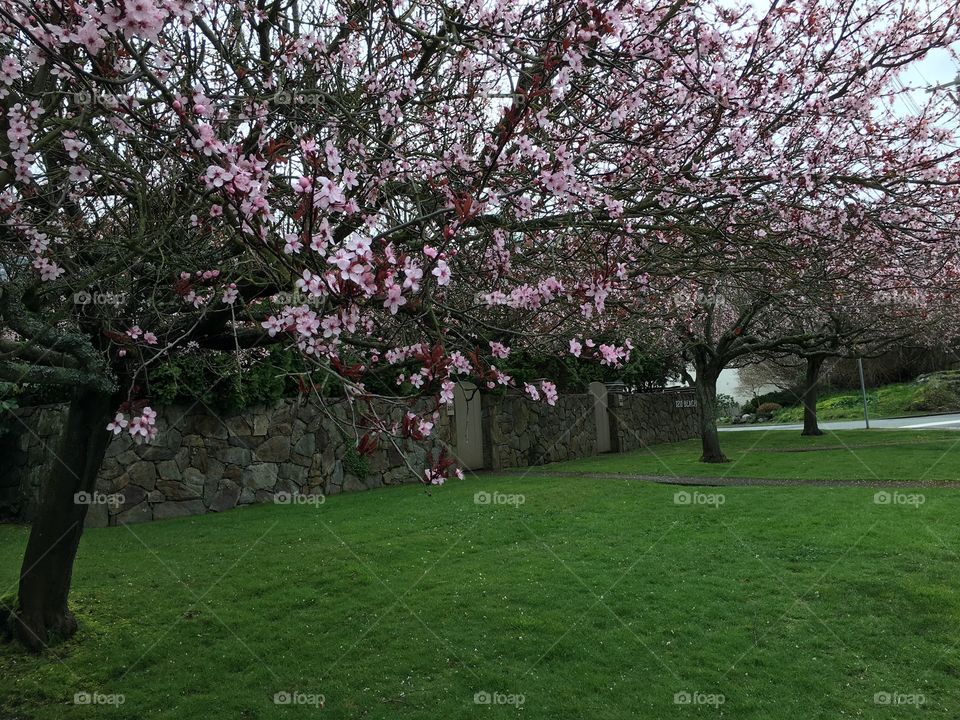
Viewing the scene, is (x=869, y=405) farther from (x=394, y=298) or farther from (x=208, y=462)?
Result: (x=394, y=298)

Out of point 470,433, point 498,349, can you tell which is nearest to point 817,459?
point 470,433

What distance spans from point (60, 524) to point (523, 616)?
154 inches

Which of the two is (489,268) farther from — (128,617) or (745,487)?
(745,487)

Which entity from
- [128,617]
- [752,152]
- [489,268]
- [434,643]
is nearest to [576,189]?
[489,268]

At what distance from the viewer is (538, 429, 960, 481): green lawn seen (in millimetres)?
12609

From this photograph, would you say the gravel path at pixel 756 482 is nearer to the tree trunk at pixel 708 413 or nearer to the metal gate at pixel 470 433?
the tree trunk at pixel 708 413

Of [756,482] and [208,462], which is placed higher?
[208,462]

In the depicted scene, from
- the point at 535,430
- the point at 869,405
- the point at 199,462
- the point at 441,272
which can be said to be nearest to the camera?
the point at 441,272

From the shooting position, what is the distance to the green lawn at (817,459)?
12609mm

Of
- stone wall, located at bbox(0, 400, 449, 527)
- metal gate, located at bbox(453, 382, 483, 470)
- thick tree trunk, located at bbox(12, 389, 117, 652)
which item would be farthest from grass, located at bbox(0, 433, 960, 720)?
metal gate, located at bbox(453, 382, 483, 470)

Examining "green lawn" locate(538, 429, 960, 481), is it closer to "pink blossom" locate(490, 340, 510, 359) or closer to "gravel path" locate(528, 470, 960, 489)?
"gravel path" locate(528, 470, 960, 489)

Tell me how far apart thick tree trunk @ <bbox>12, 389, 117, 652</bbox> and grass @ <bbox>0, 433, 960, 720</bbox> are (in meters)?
0.29

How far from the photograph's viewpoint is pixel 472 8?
4383 millimetres

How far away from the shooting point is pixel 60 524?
5.71 metres
